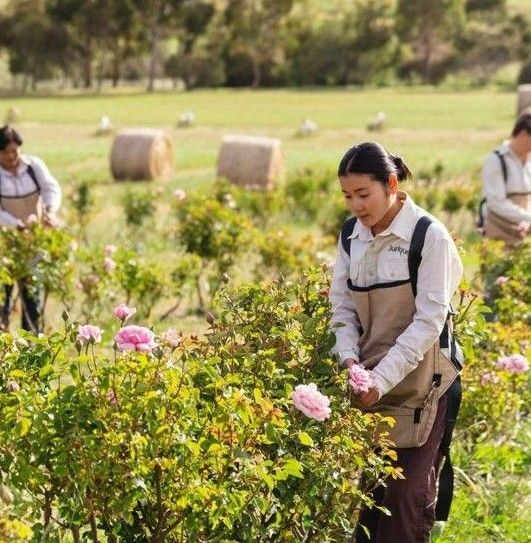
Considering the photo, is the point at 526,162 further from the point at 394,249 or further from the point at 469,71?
the point at 469,71

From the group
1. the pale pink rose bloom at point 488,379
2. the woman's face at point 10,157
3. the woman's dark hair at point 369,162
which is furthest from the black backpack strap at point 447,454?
the woman's face at point 10,157

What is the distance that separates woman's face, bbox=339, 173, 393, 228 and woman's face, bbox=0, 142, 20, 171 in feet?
14.8

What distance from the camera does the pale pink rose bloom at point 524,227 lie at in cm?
841

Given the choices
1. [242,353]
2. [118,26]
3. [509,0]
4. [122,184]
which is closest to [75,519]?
[242,353]

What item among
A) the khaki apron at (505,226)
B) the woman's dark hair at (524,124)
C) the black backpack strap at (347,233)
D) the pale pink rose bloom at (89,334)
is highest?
the black backpack strap at (347,233)

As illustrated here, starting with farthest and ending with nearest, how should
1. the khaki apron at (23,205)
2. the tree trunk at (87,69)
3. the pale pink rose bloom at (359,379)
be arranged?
the tree trunk at (87,69)
the khaki apron at (23,205)
the pale pink rose bloom at (359,379)

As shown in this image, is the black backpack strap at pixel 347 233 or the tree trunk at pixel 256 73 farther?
the tree trunk at pixel 256 73

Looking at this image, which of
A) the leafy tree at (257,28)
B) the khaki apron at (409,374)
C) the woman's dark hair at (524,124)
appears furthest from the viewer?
the leafy tree at (257,28)

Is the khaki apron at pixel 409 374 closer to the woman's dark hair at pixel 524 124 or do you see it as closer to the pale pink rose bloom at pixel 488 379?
the pale pink rose bloom at pixel 488 379

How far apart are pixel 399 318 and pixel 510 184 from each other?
13.8 feet

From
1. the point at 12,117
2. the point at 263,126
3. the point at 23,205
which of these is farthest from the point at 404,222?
the point at 12,117

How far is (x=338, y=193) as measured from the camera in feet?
55.3

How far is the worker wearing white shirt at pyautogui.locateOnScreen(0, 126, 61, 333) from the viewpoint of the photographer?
866cm

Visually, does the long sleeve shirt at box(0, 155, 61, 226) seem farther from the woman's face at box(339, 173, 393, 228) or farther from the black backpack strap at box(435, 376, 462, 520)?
the woman's face at box(339, 173, 393, 228)
